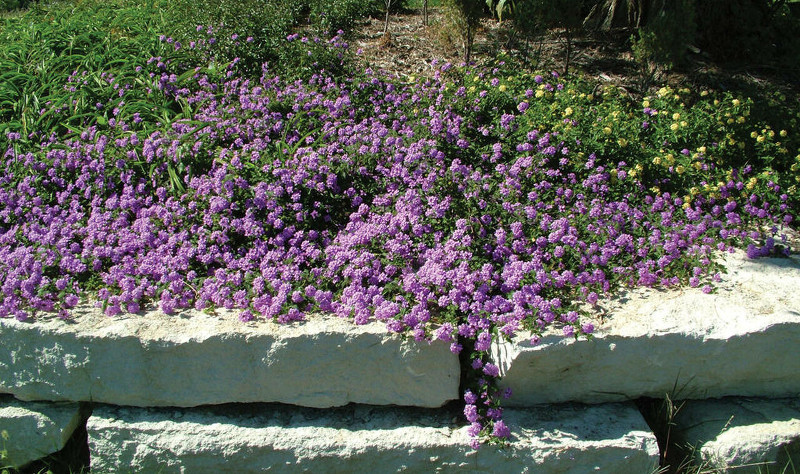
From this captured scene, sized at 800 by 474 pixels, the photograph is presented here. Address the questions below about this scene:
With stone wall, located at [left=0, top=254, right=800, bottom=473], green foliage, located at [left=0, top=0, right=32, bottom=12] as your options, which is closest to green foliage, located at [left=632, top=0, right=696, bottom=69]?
stone wall, located at [left=0, top=254, right=800, bottom=473]

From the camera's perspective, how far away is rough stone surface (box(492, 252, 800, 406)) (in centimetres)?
306

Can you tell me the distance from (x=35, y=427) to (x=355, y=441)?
1.69 meters

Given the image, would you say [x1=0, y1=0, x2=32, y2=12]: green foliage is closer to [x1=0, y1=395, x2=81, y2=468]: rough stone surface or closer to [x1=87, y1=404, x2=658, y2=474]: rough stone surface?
[x1=0, y1=395, x2=81, y2=468]: rough stone surface

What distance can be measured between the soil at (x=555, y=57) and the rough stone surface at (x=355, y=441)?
308 cm

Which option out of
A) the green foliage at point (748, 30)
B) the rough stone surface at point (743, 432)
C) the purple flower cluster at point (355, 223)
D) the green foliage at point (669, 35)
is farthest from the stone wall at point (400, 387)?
the green foliage at point (748, 30)

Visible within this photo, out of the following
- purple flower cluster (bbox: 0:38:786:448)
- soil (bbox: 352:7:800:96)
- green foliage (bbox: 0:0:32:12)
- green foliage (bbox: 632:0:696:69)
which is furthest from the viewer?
green foliage (bbox: 0:0:32:12)

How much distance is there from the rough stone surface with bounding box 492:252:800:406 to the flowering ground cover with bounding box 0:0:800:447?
12 cm

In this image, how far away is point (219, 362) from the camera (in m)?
3.16

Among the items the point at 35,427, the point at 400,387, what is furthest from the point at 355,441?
the point at 35,427

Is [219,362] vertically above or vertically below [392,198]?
below

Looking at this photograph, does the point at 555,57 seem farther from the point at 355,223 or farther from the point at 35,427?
the point at 35,427

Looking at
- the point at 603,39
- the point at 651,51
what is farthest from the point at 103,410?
the point at 603,39

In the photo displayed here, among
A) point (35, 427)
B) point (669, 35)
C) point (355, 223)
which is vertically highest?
point (669, 35)

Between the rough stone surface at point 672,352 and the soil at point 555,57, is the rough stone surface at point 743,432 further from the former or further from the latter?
the soil at point 555,57
